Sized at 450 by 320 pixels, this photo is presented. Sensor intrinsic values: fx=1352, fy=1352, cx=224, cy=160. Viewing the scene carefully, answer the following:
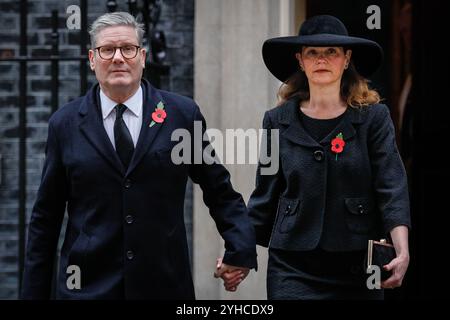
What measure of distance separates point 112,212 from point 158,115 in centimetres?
44

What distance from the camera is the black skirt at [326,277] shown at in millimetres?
5637

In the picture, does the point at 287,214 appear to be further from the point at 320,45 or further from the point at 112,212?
the point at 112,212

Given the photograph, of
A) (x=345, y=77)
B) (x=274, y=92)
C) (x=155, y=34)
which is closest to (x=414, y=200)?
(x=274, y=92)

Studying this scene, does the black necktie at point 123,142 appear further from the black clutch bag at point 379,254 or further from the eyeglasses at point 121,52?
the black clutch bag at point 379,254

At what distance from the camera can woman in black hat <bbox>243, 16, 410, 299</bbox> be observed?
5.60 metres

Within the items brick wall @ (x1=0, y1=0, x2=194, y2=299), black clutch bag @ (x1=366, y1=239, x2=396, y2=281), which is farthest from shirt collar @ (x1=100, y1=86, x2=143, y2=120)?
brick wall @ (x1=0, y1=0, x2=194, y2=299)

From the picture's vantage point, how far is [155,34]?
784cm

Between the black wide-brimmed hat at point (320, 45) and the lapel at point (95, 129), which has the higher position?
the black wide-brimmed hat at point (320, 45)

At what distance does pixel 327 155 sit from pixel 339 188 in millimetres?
148

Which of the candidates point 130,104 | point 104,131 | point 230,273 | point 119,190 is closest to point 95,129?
point 104,131

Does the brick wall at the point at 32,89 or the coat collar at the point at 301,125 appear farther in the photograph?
the brick wall at the point at 32,89

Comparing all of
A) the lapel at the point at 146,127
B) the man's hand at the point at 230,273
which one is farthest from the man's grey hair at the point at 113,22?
the man's hand at the point at 230,273
